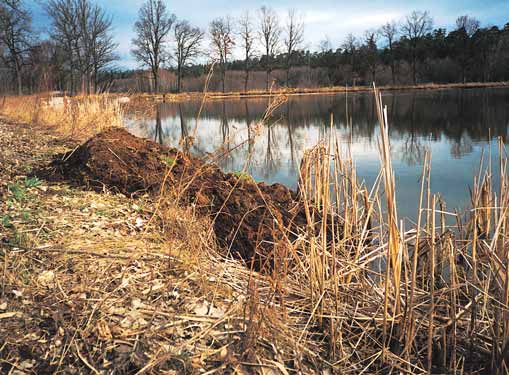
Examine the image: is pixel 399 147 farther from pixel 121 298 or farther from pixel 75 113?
pixel 121 298

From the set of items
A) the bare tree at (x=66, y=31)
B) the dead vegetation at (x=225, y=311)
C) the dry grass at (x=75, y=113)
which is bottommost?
the dead vegetation at (x=225, y=311)

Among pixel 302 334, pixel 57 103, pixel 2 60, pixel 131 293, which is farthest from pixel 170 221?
pixel 2 60

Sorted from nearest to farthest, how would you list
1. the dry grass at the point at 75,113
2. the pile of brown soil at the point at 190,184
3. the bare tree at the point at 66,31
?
the pile of brown soil at the point at 190,184 < the dry grass at the point at 75,113 < the bare tree at the point at 66,31

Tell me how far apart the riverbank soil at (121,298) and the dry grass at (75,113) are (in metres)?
3.93

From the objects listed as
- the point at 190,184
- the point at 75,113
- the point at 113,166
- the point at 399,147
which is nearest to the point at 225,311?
the point at 190,184

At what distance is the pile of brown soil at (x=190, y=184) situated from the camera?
305 centimetres

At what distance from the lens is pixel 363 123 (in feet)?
44.6

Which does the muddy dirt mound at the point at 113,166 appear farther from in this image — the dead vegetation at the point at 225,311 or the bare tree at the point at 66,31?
the bare tree at the point at 66,31

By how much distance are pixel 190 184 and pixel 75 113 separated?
5824 millimetres

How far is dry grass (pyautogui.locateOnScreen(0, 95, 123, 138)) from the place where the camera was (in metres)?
8.28

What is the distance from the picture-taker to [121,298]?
190cm

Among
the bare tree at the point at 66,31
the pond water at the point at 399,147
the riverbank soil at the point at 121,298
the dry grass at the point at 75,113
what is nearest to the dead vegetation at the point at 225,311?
the riverbank soil at the point at 121,298

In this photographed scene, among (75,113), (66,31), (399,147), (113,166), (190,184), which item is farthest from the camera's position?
(66,31)

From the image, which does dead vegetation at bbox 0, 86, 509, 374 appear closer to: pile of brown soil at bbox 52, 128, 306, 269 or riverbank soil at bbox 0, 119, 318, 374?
riverbank soil at bbox 0, 119, 318, 374
